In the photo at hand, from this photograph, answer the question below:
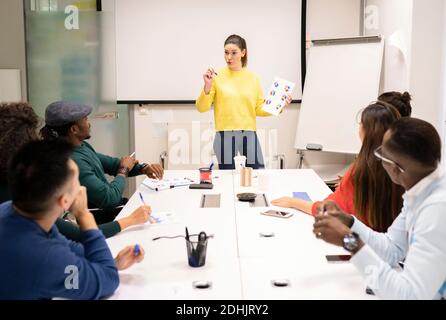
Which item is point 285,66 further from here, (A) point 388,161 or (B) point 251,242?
(A) point 388,161

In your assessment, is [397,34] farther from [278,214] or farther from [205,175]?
[278,214]

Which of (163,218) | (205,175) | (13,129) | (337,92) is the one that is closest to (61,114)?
(13,129)

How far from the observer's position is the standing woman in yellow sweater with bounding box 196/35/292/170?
3861mm

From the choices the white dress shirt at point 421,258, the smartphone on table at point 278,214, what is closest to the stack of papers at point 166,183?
the smartphone on table at point 278,214

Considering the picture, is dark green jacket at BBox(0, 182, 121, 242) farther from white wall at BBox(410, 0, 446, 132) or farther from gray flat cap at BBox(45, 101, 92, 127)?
white wall at BBox(410, 0, 446, 132)

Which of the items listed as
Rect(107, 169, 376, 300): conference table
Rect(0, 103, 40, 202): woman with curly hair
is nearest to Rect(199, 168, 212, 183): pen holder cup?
Rect(107, 169, 376, 300): conference table

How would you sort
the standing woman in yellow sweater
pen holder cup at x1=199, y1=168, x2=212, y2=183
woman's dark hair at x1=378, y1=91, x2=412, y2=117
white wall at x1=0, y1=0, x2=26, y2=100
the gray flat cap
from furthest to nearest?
white wall at x1=0, y1=0, x2=26, y2=100, the standing woman in yellow sweater, pen holder cup at x1=199, y1=168, x2=212, y2=183, woman's dark hair at x1=378, y1=91, x2=412, y2=117, the gray flat cap

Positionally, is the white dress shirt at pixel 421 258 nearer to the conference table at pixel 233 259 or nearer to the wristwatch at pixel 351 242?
the wristwatch at pixel 351 242

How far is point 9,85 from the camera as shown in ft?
15.3

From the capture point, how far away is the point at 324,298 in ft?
4.59

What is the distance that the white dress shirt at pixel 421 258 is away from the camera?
1242 millimetres

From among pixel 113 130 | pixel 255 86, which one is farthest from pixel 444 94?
pixel 113 130

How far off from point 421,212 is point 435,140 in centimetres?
21

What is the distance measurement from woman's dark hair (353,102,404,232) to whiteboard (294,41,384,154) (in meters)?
2.28
